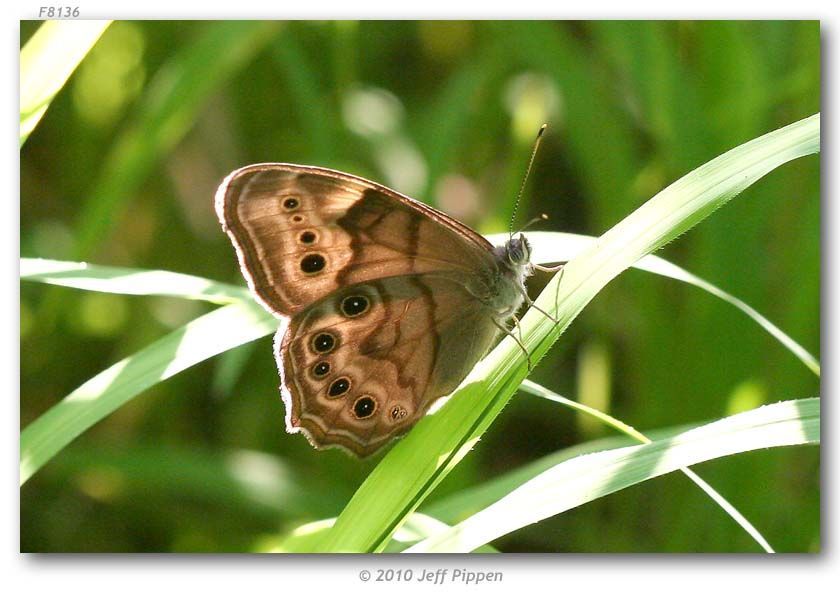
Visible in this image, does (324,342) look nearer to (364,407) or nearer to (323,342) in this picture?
(323,342)

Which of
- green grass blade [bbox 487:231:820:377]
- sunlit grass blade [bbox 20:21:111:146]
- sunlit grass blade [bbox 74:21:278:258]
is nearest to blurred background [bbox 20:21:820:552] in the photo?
→ sunlit grass blade [bbox 74:21:278:258]

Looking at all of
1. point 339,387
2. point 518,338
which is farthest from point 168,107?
point 518,338

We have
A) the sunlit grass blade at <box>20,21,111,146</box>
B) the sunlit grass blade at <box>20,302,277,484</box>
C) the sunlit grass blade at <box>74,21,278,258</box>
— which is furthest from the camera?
the sunlit grass blade at <box>74,21,278,258</box>

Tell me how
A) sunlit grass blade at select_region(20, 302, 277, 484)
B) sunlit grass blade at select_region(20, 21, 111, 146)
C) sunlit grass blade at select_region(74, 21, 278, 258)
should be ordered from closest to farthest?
sunlit grass blade at select_region(20, 302, 277, 484) → sunlit grass blade at select_region(20, 21, 111, 146) → sunlit grass blade at select_region(74, 21, 278, 258)

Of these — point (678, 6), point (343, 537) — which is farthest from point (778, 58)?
point (343, 537)

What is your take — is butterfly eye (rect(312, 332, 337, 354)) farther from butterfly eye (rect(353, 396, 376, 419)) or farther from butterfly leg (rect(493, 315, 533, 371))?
butterfly leg (rect(493, 315, 533, 371))

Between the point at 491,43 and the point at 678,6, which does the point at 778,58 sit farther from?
the point at 491,43
